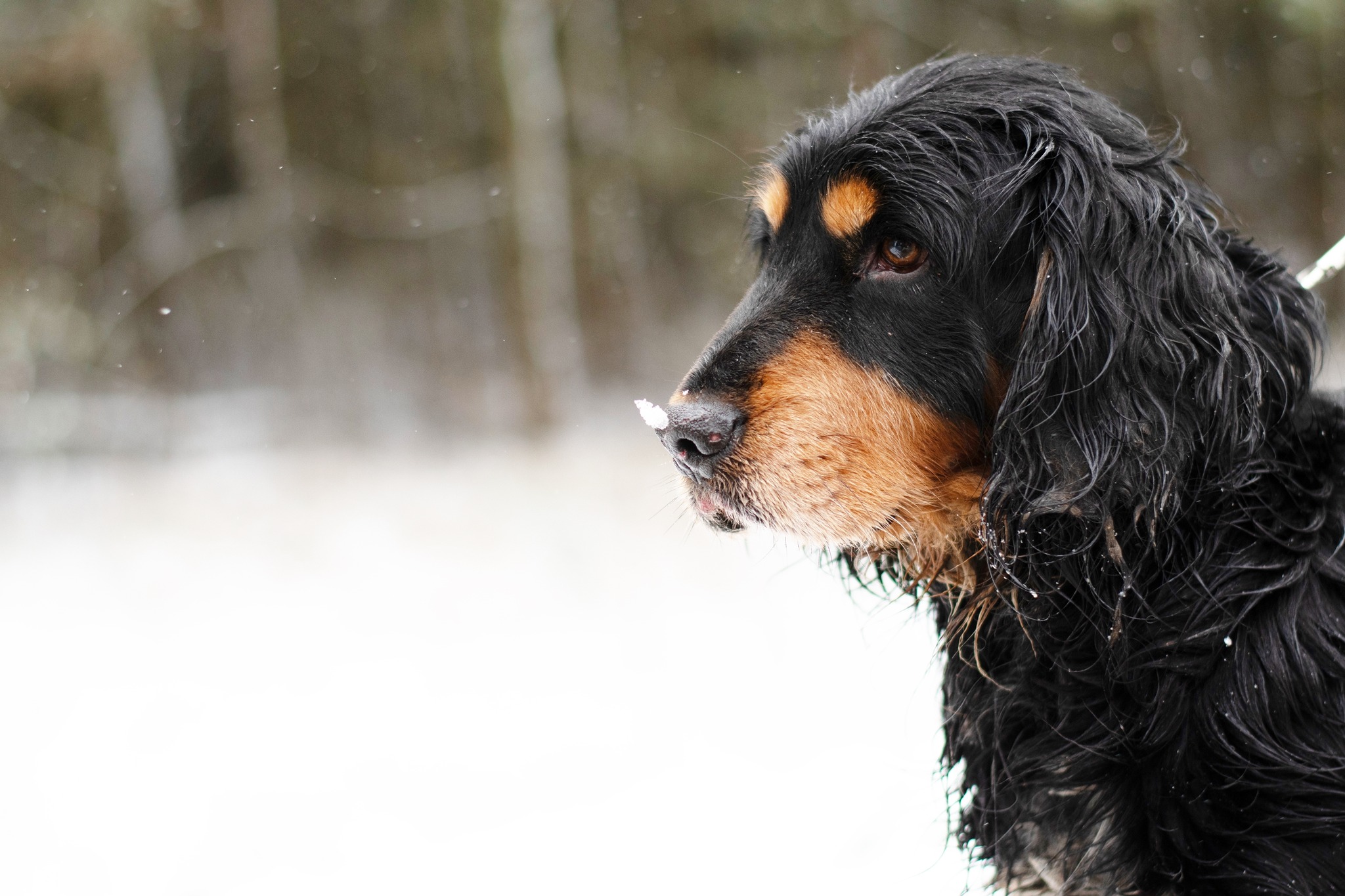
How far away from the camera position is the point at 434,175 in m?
12.2

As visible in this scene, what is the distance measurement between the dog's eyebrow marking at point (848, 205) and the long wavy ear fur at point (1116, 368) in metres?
0.26

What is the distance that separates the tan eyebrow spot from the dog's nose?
0.52m

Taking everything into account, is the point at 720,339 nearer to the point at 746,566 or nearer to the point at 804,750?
the point at 804,750

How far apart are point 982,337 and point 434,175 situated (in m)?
11.3

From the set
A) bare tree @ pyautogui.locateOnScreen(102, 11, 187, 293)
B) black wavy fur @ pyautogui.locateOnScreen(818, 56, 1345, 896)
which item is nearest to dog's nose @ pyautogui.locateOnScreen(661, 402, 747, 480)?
A: black wavy fur @ pyautogui.locateOnScreen(818, 56, 1345, 896)

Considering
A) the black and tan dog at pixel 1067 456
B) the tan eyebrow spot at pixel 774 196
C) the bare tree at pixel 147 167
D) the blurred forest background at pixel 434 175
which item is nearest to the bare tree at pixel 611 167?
the blurred forest background at pixel 434 175

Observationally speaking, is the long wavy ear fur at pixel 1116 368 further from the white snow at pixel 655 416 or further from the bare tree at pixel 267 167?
the bare tree at pixel 267 167

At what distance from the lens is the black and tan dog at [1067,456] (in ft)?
6.11

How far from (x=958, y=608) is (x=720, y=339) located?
84 centimetres

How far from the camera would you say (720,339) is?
226cm

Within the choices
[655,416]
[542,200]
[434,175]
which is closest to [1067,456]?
[655,416]

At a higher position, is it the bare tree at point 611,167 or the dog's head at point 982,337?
the bare tree at point 611,167

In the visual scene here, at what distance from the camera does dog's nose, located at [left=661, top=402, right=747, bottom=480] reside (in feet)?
7.09

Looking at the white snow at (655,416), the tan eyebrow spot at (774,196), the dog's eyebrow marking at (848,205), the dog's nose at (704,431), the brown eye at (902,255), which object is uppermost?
the tan eyebrow spot at (774,196)
